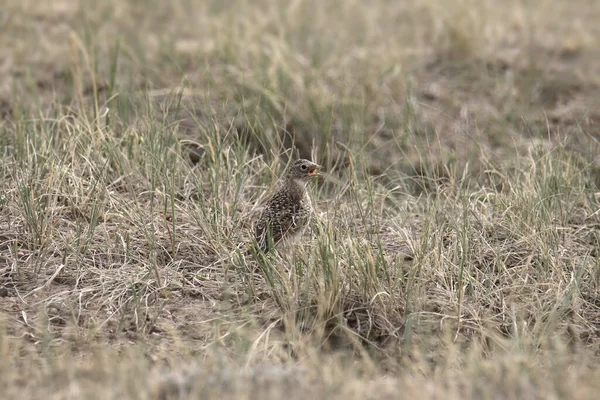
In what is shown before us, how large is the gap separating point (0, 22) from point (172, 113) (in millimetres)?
2804

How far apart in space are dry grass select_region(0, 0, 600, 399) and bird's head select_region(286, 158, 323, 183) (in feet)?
0.86

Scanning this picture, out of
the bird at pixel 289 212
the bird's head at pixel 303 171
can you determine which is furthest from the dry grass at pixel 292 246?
the bird's head at pixel 303 171

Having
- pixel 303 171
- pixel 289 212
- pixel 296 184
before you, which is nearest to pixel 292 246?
pixel 289 212

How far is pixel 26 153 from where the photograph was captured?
5.95 m

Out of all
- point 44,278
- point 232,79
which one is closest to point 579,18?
point 232,79

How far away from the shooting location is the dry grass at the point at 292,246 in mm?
4219

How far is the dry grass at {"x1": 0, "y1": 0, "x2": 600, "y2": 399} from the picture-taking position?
4219 mm

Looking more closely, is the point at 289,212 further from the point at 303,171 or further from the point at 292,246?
the point at 303,171

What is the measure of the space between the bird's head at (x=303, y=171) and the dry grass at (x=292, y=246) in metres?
0.26

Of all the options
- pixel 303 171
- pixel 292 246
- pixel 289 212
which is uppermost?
pixel 303 171

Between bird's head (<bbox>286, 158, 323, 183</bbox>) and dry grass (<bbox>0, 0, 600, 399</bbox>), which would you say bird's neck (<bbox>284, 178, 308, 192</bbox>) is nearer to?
bird's head (<bbox>286, 158, 323, 183</bbox>)

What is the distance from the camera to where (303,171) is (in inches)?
221

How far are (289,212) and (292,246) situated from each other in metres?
0.22

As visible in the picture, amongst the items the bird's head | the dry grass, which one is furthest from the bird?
the dry grass
